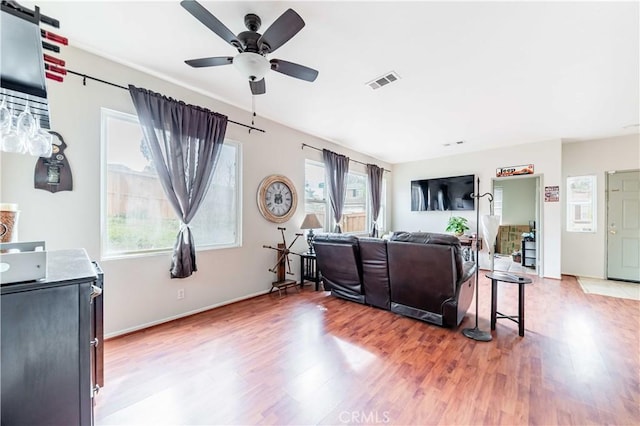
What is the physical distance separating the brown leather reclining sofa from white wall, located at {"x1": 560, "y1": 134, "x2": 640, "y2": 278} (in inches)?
150

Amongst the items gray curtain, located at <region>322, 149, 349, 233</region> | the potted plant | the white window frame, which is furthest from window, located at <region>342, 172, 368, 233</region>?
the white window frame

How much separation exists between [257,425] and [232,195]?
8.87 feet

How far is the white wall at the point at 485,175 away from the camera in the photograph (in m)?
4.80

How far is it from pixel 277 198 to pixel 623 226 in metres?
6.26

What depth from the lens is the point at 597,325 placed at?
2777mm

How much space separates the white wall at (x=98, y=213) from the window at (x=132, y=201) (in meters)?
0.09

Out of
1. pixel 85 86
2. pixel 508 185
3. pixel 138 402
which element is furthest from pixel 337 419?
pixel 508 185

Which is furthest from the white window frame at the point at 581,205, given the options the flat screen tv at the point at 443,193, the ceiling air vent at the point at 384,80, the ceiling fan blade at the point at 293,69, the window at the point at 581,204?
the ceiling fan blade at the point at 293,69

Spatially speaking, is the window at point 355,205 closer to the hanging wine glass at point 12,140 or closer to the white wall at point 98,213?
the white wall at point 98,213

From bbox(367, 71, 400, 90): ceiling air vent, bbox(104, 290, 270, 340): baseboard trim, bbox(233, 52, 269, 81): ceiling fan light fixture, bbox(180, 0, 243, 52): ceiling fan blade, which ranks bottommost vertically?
bbox(104, 290, 270, 340): baseboard trim

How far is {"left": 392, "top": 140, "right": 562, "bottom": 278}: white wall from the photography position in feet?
15.8

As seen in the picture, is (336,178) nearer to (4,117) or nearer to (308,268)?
(308,268)

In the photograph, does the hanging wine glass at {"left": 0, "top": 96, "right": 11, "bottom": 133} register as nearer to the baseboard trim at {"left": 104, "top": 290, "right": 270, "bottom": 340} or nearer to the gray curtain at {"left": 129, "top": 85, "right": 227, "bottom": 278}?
the gray curtain at {"left": 129, "top": 85, "right": 227, "bottom": 278}

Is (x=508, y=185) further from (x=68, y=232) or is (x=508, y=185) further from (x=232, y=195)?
(x=68, y=232)
